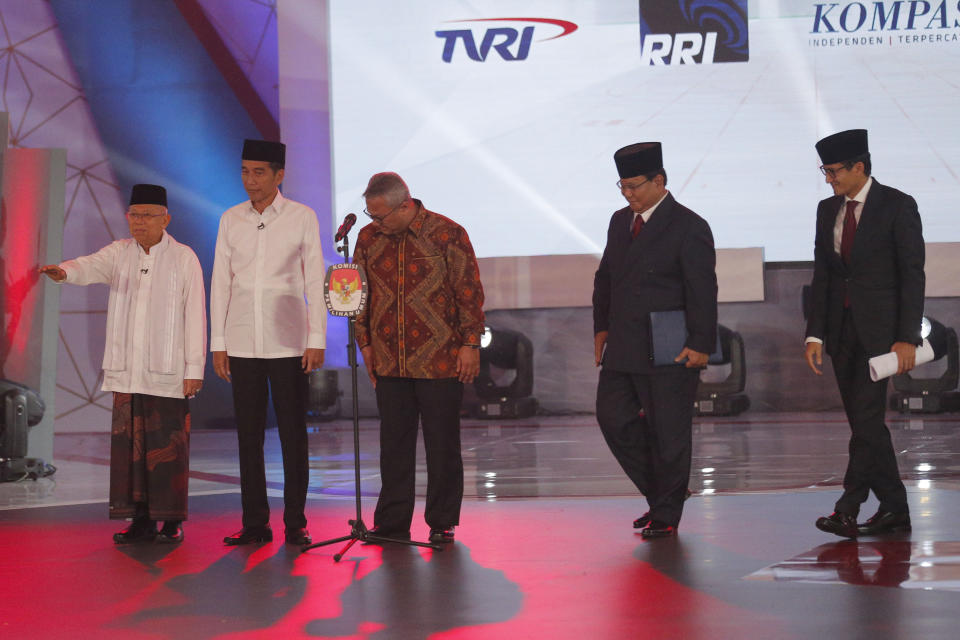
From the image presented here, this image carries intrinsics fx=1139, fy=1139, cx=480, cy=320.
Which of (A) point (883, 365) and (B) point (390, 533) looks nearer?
(A) point (883, 365)

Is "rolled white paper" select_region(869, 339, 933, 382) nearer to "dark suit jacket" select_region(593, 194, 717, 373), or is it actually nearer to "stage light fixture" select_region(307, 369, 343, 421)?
"dark suit jacket" select_region(593, 194, 717, 373)

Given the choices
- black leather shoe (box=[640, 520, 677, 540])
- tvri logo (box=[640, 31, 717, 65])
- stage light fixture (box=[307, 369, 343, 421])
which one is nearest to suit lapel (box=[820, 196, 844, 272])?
black leather shoe (box=[640, 520, 677, 540])

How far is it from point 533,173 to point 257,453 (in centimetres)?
571

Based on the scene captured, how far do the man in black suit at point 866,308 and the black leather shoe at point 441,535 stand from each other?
1.21 metres

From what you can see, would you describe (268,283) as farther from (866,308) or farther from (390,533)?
(866,308)

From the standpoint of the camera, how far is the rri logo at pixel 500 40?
9.41 metres

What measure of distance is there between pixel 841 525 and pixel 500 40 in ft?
21.6

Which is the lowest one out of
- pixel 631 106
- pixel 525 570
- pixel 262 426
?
pixel 525 570

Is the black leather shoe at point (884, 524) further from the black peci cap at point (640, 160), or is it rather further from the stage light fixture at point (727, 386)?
the stage light fixture at point (727, 386)

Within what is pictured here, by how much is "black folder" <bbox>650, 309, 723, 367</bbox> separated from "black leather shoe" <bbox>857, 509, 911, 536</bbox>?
756mm

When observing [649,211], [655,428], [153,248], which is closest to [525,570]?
[655,428]

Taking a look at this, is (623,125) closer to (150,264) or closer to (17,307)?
(17,307)

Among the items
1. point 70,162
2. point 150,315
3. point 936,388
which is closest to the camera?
point 150,315

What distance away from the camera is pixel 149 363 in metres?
4.02
